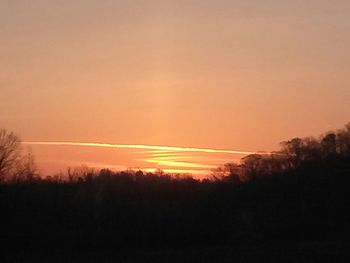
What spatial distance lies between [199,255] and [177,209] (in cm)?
1853

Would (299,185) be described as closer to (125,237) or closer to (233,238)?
(233,238)

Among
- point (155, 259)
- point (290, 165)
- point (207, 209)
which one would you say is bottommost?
point (155, 259)

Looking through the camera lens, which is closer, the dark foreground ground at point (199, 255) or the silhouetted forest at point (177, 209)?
the dark foreground ground at point (199, 255)

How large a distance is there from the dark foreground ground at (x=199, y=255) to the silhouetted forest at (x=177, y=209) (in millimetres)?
2463

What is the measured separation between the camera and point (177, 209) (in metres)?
66.2

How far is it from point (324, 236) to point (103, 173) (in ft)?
90.1

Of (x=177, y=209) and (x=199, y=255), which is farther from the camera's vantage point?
(x=177, y=209)

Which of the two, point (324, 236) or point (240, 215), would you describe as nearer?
point (324, 236)

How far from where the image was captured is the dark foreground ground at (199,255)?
4200 centimetres

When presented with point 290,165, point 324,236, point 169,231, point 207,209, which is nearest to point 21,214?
point 169,231

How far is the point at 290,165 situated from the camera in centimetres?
8575

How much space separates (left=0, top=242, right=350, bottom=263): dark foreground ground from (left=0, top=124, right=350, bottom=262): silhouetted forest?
246 cm

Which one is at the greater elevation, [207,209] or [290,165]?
[290,165]

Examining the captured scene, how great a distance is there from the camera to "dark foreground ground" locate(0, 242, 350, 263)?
4200 cm
